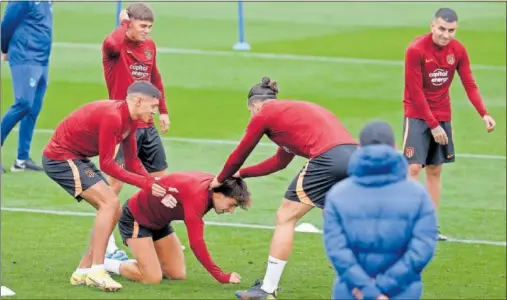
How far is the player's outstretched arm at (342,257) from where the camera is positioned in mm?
7492

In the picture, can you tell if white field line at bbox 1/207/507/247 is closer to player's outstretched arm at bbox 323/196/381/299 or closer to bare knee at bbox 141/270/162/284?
bare knee at bbox 141/270/162/284

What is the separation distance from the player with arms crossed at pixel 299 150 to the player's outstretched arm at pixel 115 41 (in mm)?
2082

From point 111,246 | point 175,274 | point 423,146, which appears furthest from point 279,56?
point 175,274

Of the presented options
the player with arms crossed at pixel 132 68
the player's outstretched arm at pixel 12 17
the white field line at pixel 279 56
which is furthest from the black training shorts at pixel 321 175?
the white field line at pixel 279 56

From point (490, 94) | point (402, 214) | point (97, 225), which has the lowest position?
point (490, 94)

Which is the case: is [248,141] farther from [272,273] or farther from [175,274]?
[175,274]

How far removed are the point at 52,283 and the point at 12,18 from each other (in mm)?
5588

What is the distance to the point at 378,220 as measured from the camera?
7.49 meters

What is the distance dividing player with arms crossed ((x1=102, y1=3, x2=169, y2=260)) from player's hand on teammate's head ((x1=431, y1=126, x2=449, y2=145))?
8.38ft

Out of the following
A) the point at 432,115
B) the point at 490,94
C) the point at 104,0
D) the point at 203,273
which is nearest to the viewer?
the point at 203,273

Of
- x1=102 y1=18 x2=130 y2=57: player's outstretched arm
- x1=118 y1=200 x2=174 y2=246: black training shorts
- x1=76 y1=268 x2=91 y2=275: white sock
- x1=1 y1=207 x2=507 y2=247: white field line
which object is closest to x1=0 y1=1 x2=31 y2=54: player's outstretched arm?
x1=1 y1=207 x2=507 y2=247: white field line

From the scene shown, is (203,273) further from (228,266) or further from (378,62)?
(378,62)

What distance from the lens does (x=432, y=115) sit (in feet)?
41.2

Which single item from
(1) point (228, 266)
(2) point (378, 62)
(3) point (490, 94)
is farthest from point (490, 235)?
(2) point (378, 62)
